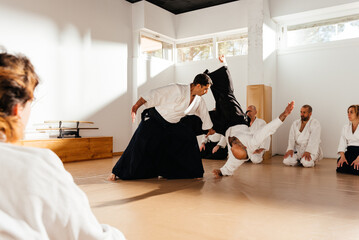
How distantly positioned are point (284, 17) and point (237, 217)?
523 cm

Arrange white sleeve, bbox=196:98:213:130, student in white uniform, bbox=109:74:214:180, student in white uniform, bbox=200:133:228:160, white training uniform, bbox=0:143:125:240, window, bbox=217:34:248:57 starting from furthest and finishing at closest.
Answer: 1. window, bbox=217:34:248:57
2. student in white uniform, bbox=200:133:228:160
3. white sleeve, bbox=196:98:213:130
4. student in white uniform, bbox=109:74:214:180
5. white training uniform, bbox=0:143:125:240

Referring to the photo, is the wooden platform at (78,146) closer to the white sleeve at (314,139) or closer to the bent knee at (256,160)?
the bent knee at (256,160)

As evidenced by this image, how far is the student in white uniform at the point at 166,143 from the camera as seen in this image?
3.44m

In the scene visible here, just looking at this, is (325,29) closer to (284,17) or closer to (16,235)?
(284,17)

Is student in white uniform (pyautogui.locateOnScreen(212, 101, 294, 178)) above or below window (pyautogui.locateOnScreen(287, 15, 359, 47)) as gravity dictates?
below

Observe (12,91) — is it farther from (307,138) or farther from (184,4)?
(184,4)

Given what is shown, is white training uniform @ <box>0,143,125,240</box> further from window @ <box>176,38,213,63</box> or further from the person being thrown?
window @ <box>176,38,213,63</box>

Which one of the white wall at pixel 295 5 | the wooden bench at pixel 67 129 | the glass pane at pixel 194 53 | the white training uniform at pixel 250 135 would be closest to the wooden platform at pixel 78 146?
the wooden bench at pixel 67 129

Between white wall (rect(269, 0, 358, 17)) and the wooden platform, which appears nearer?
the wooden platform

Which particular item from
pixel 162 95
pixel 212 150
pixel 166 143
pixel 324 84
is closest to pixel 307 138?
pixel 324 84

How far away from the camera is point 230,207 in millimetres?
2320

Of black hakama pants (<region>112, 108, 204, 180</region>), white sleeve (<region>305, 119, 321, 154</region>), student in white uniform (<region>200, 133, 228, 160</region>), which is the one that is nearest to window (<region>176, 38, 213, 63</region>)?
student in white uniform (<region>200, 133, 228, 160</region>)

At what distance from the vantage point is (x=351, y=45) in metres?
5.67

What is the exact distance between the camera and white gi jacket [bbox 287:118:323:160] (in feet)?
15.9
